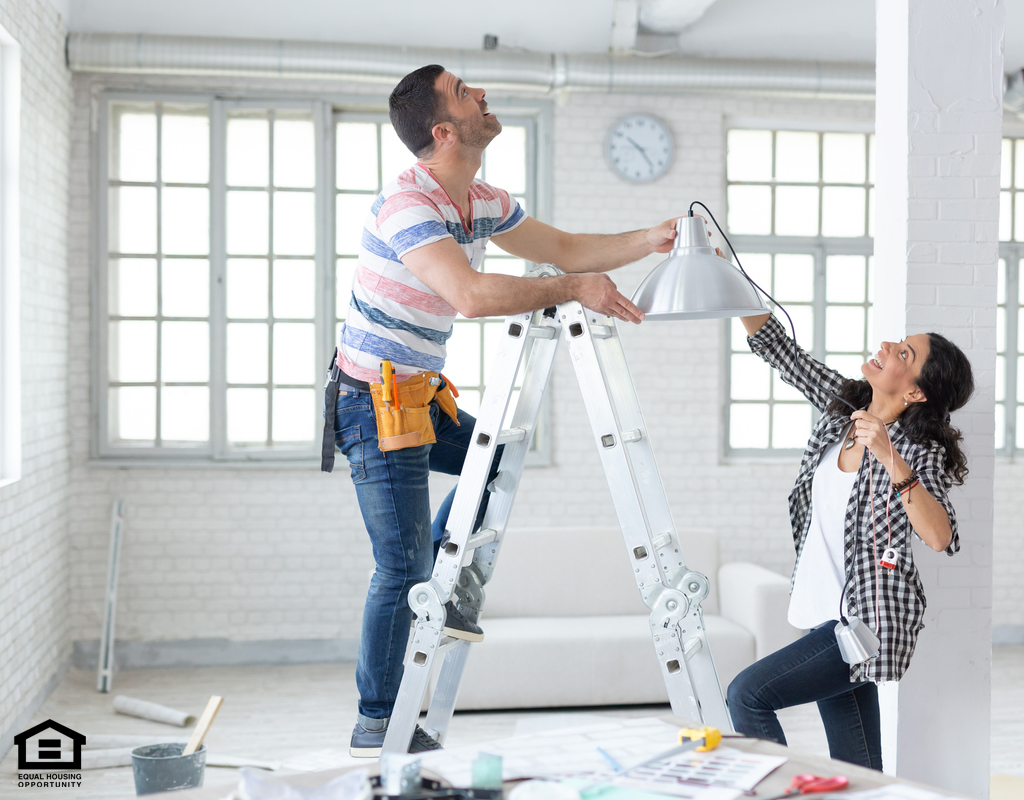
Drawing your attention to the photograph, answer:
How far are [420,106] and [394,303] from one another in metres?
0.50

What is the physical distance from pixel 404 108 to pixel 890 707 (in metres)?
2.39

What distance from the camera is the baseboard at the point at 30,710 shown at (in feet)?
12.4

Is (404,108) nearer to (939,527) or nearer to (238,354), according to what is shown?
(939,527)

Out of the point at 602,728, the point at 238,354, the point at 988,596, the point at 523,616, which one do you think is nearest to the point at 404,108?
the point at 602,728

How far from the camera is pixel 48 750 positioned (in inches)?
147

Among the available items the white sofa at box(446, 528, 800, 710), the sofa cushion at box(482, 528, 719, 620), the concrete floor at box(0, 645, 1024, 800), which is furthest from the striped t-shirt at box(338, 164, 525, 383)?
the sofa cushion at box(482, 528, 719, 620)

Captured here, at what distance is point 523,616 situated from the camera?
462cm

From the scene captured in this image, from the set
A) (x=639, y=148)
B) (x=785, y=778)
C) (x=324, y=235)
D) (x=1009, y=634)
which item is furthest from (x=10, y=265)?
(x=1009, y=634)

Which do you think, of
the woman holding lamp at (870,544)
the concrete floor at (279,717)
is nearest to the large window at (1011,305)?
the concrete floor at (279,717)

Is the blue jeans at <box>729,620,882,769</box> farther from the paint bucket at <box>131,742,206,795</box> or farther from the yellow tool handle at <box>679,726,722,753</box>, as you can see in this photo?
the paint bucket at <box>131,742,206,795</box>

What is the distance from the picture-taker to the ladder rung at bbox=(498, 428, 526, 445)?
225 centimetres

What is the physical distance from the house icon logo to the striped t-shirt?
6.86 ft

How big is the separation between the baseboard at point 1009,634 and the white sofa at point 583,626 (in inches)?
79.8

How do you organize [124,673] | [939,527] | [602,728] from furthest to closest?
[124,673], [939,527], [602,728]
